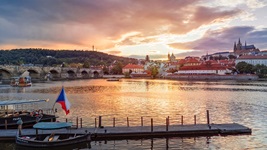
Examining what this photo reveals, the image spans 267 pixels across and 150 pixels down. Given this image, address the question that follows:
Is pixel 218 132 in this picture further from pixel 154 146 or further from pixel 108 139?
pixel 108 139

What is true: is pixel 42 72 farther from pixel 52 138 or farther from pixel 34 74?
pixel 52 138

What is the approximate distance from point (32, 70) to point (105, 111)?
375 feet

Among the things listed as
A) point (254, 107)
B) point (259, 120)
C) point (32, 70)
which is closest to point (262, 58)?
point (32, 70)

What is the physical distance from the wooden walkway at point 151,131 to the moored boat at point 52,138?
43.6 inches

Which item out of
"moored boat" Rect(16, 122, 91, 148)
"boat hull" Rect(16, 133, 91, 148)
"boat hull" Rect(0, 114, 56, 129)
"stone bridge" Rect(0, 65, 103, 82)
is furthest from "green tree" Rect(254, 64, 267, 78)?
"boat hull" Rect(16, 133, 91, 148)

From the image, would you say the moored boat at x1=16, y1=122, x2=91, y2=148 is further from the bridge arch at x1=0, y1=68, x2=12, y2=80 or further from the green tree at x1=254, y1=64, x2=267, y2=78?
the green tree at x1=254, y1=64, x2=267, y2=78

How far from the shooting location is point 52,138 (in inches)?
847

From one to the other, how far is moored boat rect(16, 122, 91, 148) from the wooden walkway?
1.11m

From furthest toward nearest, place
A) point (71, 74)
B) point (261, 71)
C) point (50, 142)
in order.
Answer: point (71, 74)
point (261, 71)
point (50, 142)

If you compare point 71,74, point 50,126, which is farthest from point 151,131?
point 71,74

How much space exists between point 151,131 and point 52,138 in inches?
311

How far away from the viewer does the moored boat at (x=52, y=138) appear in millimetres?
20578

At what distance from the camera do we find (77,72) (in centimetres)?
18750

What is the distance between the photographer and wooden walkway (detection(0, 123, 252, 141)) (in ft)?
77.0
